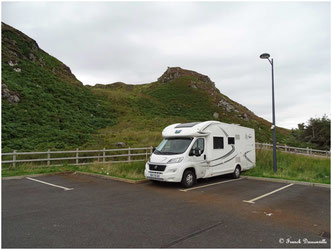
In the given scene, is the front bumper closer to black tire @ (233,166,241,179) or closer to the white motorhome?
the white motorhome

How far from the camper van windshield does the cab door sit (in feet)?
1.06

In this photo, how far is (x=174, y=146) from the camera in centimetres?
1058

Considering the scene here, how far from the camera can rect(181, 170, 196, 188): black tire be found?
31.6 ft

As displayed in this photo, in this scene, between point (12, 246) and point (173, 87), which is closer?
point (12, 246)

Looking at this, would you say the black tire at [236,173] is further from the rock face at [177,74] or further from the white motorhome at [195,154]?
the rock face at [177,74]

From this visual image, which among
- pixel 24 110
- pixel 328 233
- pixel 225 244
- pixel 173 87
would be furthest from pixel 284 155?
pixel 173 87

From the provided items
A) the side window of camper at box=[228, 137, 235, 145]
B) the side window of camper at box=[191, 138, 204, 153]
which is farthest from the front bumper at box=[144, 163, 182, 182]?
the side window of camper at box=[228, 137, 235, 145]

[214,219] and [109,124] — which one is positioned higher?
[109,124]

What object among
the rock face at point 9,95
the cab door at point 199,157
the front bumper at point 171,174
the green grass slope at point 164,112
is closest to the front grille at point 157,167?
the front bumper at point 171,174

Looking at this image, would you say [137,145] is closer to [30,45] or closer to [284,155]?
[284,155]

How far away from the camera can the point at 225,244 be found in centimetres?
434

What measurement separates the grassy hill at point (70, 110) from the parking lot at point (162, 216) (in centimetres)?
1055

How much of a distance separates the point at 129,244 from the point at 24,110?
23.9 m

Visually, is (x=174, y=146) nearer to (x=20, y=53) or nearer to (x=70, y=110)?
(x=70, y=110)
